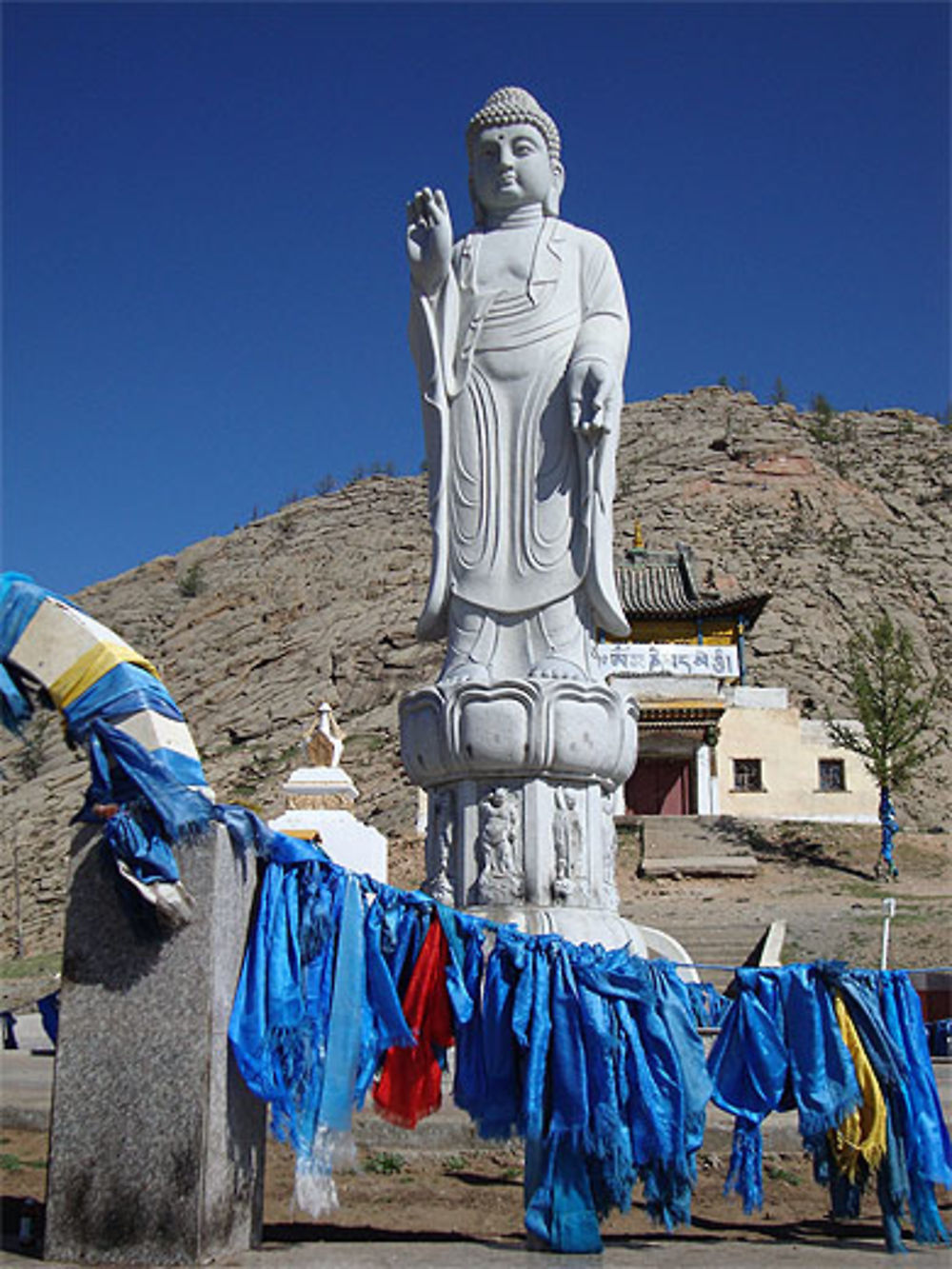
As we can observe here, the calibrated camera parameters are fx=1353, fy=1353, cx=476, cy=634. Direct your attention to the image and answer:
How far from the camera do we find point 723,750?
30.6 metres

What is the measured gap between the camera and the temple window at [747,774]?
30.3m

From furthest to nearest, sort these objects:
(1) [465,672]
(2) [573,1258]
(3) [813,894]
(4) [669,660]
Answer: (4) [669,660]
(3) [813,894]
(1) [465,672]
(2) [573,1258]

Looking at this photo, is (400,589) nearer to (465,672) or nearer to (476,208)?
(476,208)

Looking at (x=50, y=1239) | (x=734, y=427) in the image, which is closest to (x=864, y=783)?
(x=50, y=1239)

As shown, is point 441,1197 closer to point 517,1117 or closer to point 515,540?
point 517,1117

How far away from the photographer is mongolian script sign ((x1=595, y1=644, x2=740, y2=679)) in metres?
30.9

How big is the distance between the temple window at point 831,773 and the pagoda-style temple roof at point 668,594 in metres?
4.67

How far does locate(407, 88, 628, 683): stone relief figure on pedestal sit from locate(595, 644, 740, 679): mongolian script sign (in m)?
21.7

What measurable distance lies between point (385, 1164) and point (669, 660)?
2541 cm

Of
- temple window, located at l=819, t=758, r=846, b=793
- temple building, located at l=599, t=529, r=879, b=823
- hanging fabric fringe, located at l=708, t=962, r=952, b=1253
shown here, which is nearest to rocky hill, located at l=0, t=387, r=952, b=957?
temple window, located at l=819, t=758, r=846, b=793

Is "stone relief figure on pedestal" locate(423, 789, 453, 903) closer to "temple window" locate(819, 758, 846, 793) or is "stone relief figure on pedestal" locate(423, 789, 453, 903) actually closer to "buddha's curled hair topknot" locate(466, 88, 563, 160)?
"buddha's curled hair topknot" locate(466, 88, 563, 160)

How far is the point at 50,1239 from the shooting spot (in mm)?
4234

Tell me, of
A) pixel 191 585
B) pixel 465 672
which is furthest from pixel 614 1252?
pixel 191 585

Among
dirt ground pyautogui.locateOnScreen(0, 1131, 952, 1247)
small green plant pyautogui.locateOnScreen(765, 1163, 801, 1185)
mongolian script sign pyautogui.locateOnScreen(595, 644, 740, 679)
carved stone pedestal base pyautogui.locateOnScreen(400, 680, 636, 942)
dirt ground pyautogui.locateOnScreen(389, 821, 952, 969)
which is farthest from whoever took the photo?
mongolian script sign pyautogui.locateOnScreen(595, 644, 740, 679)
